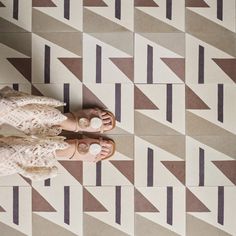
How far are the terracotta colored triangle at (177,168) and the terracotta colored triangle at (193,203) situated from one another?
2.3 inches

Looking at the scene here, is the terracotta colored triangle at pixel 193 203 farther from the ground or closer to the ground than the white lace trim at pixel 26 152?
closer to the ground

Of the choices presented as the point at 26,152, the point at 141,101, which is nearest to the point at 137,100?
the point at 141,101

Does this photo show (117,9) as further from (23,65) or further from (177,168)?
(177,168)

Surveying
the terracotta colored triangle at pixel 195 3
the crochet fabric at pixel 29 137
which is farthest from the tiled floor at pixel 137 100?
the crochet fabric at pixel 29 137

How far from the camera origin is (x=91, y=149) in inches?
62.7

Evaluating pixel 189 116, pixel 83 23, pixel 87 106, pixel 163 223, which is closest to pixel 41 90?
pixel 87 106

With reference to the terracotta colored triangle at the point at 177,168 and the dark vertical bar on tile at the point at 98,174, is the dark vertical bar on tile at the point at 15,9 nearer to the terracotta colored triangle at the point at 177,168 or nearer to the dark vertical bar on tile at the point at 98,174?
the dark vertical bar on tile at the point at 98,174

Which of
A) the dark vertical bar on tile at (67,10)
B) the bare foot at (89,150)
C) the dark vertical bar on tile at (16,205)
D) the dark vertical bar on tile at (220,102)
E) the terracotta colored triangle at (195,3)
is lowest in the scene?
the dark vertical bar on tile at (16,205)

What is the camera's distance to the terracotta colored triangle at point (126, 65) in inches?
65.5

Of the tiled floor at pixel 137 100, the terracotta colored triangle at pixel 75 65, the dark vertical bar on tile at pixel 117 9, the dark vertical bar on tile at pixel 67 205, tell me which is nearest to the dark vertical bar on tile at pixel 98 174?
the tiled floor at pixel 137 100

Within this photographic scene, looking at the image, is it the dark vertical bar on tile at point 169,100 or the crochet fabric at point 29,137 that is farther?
the dark vertical bar on tile at point 169,100

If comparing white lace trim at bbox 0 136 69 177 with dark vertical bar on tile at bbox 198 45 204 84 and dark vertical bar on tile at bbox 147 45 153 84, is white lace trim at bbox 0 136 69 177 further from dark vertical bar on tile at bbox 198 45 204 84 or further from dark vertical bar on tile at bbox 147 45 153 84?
dark vertical bar on tile at bbox 198 45 204 84

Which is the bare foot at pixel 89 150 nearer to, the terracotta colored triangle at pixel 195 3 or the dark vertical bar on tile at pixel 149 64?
the dark vertical bar on tile at pixel 149 64

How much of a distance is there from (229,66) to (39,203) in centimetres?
88
